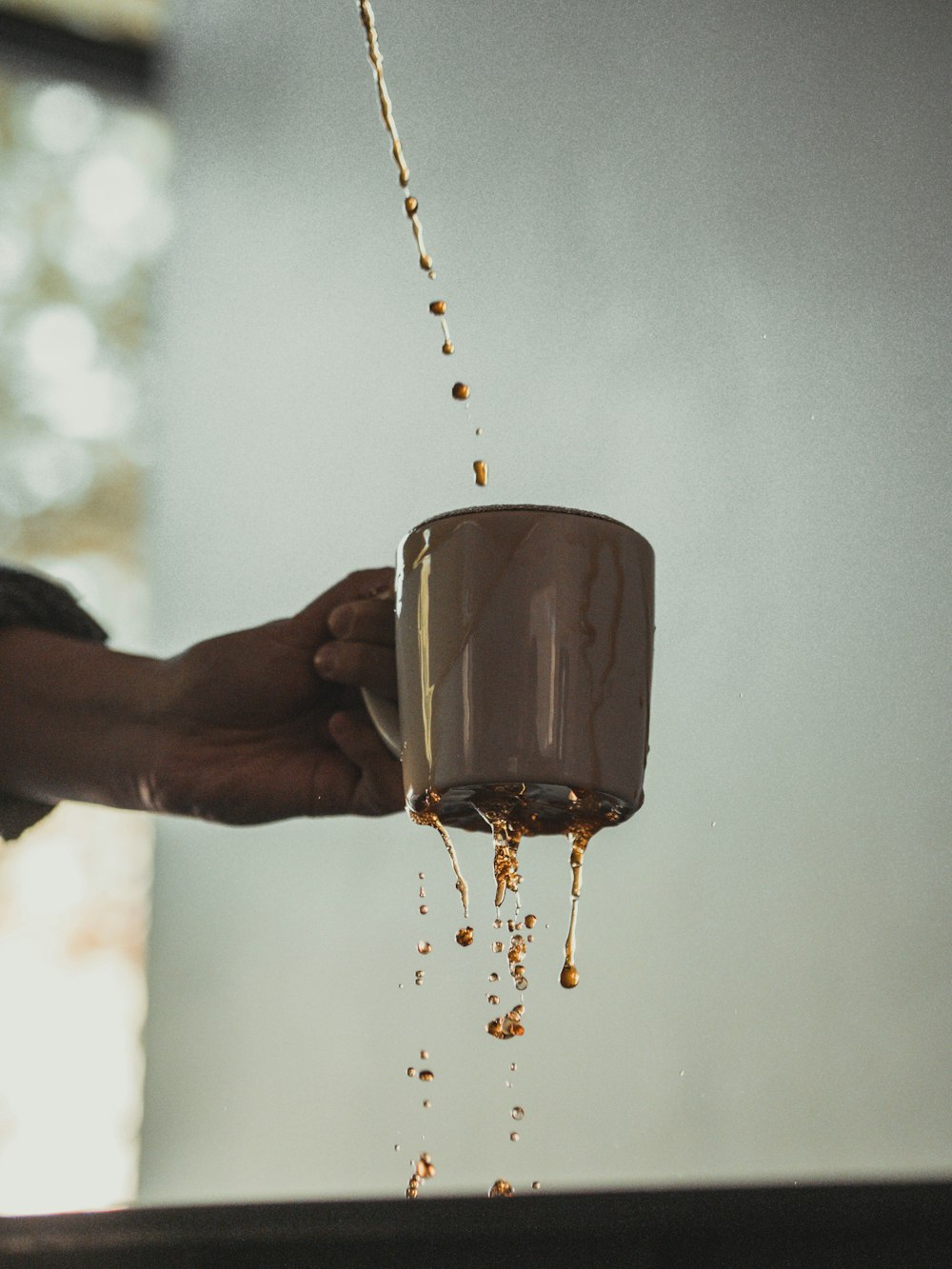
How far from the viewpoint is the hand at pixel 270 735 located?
44.1 inches

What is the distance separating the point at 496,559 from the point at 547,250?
34.0 inches

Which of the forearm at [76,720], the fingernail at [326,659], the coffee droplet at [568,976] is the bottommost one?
the coffee droplet at [568,976]

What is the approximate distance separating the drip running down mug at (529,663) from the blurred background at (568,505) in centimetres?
40

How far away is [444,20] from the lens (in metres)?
1.73

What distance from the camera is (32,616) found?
4.34 ft

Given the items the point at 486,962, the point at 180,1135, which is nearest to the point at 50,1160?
the point at 180,1135

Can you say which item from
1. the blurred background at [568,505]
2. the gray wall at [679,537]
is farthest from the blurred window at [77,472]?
the gray wall at [679,537]

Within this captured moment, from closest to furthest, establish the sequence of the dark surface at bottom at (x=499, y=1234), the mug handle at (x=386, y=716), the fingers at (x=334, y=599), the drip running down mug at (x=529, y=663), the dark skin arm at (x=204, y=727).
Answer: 1. the dark surface at bottom at (x=499, y=1234)
2. the drip running down mug at (x=529, y=663)
3. the mug handle at (x=386, y=716)
4. the fingers at (x=334, y=599)
5. the dark skin arm at (x=204, y=727)

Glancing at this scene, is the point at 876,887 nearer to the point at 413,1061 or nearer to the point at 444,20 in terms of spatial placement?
the point at 413,1061

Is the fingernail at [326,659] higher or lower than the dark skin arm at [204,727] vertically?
higher

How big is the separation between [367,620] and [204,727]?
1.07ft

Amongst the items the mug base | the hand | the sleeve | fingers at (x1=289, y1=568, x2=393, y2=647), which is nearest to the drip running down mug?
the mug base

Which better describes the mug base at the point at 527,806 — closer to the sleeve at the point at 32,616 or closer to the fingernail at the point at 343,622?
the fingernail at the point at 343,622

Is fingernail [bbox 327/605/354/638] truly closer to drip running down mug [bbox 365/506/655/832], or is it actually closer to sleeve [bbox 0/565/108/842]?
drip running down mug [bbox 365/506/655/832]
